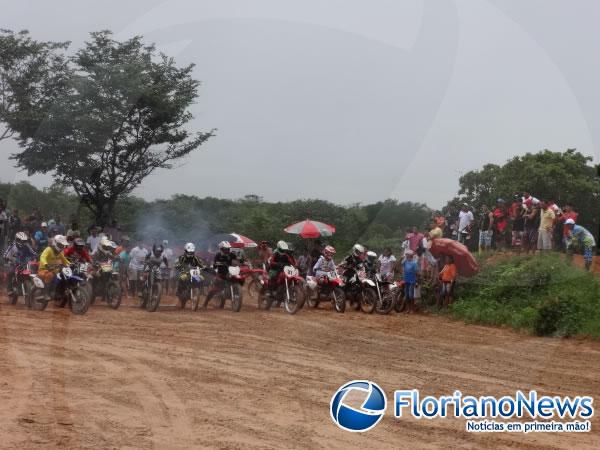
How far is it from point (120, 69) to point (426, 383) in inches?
660

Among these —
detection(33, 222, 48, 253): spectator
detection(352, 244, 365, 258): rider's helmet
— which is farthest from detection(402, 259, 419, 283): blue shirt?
detection(33, 222, 48, 253): spectator

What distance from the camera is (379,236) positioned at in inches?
953

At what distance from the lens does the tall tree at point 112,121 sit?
23.7m

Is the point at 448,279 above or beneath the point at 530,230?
beneath

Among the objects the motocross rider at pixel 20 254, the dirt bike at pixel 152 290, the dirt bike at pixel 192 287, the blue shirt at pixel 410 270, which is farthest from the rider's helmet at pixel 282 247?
the motocross rider at pixel 20 254

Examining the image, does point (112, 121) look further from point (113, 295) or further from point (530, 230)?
point (530, 230)

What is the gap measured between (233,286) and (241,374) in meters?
8.33

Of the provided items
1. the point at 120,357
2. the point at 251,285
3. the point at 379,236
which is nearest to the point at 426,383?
the point at 120,357

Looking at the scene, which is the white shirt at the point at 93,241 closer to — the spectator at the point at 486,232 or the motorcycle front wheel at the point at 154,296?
the motorcycle front wheel at the point at 154,296

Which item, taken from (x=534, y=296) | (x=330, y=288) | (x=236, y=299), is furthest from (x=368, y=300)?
(x=534, y=296)

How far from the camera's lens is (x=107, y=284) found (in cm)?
1797

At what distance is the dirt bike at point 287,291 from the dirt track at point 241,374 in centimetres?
119

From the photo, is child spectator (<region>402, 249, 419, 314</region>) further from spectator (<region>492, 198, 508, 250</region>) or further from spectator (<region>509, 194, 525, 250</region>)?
spectator (<region>492, 198, 508, 250</region>)

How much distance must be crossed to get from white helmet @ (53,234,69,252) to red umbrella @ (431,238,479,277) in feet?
28.1
